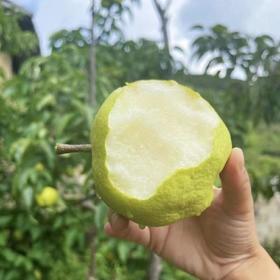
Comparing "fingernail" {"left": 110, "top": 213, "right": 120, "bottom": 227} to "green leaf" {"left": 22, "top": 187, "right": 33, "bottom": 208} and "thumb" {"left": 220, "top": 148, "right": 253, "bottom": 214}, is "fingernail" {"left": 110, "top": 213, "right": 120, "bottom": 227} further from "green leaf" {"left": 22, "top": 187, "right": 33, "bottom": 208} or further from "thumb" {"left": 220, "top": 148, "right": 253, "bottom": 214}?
"green leaf" {"left": 22, "top": 187, "right": 33, "bottom": 208}

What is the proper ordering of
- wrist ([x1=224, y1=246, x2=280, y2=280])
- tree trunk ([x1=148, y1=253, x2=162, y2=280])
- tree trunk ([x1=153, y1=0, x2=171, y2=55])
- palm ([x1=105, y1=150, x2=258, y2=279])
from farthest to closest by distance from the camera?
tree trunk ([x1=153, y1=0, x2=171, y2=55]), tree trunk ([x1=148, y1=253, x2=162, y2=280]), wrist ([x1=224, y1=246, x2=280, y2=280]), palm ([x1=105, y1=150, x2=258, y2=279])

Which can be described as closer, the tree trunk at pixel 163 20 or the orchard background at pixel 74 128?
the orchard background at pixel 74 128

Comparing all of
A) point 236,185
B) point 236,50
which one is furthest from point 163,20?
point 236,185

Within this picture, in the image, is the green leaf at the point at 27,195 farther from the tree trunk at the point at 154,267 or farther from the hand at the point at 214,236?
the hand at the point at 214,236

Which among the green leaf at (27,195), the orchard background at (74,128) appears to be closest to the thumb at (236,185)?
the orchard background at (74,128)

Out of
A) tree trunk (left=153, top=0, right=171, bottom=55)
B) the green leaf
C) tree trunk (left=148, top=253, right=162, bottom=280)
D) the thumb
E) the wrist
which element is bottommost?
tree trunk (left=148, top=253, right=162, bottom=280)

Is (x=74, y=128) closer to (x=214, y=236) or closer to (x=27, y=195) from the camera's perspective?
(x=27, y=195)

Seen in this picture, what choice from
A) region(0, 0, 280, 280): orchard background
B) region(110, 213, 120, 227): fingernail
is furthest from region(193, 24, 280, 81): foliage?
region(110, 213, 120, 227): fingernail
